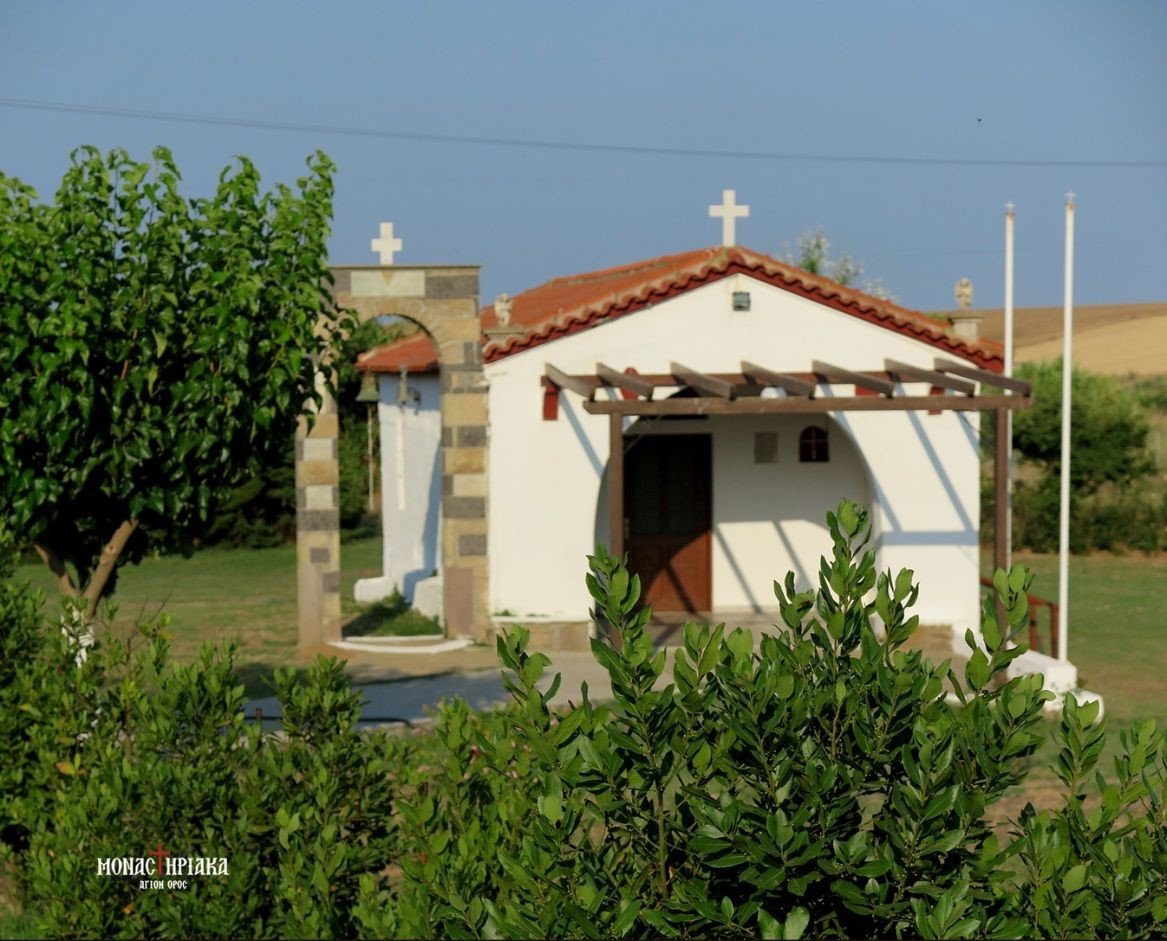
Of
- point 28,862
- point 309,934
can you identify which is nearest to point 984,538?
point 28,862

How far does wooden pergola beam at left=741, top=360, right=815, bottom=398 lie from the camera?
1495 centimetres

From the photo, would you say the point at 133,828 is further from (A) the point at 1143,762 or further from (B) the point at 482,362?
(B) the point at 482,362

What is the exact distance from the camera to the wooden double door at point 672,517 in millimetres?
18578

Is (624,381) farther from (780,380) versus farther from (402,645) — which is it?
(402,645)

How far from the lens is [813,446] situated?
729 inches

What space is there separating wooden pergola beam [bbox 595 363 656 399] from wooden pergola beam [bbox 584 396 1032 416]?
0.75ft

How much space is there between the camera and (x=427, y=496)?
68.5 feet

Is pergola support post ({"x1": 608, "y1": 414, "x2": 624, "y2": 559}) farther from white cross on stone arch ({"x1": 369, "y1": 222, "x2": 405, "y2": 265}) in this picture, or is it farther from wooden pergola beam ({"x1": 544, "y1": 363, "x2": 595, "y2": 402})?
white cross on stone arch ({"x1": 369, "y1": 222, "x2": 405, "y2": 265})

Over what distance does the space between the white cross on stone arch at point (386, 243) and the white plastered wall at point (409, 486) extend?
9.82ft

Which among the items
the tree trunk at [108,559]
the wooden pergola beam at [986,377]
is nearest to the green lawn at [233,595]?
the tree trunk at [108,559]

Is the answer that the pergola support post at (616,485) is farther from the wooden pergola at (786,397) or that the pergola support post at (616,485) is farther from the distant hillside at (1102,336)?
the distant hillside at (1102,336)

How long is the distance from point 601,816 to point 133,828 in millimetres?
3074

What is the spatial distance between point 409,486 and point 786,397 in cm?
808

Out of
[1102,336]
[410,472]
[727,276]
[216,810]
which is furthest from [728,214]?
[1102,336]
